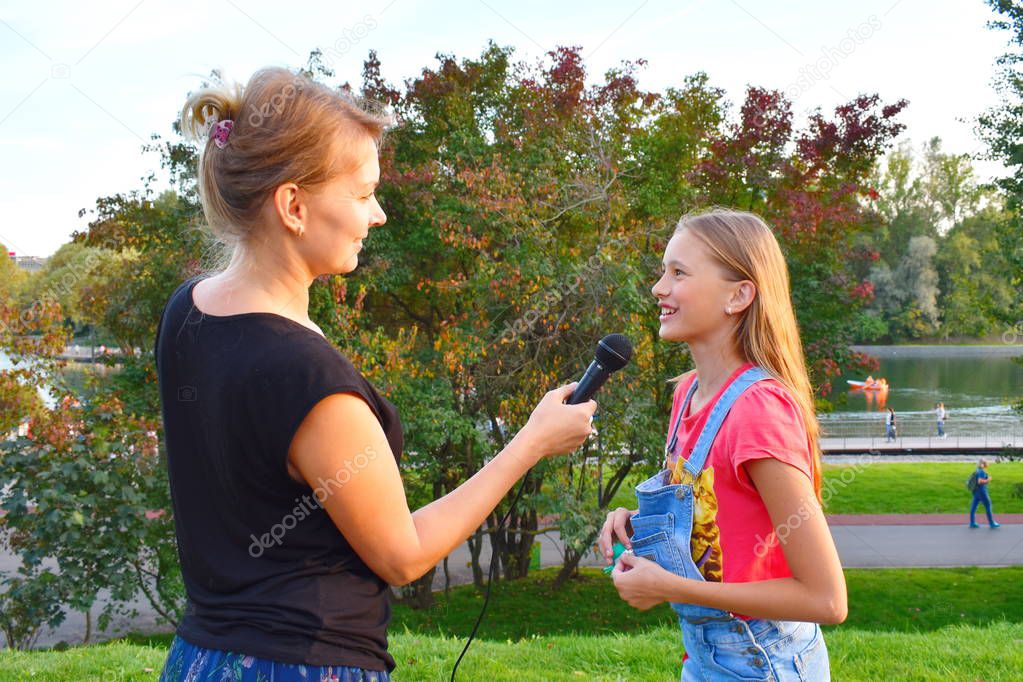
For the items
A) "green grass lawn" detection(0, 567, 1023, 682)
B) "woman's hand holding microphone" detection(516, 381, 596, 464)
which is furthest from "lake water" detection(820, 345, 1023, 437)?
"woman's hand holding microphone" detection(516, 381, 596, 464)

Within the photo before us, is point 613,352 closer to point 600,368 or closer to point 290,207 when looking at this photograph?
point 600,368

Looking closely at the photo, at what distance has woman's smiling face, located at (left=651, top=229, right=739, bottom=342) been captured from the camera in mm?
2340

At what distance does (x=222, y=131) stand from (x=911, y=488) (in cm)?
2044

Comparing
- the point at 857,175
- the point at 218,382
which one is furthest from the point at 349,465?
the point at 857,175

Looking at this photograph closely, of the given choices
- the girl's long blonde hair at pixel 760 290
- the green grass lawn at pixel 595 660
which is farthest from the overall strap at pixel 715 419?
the green grass lawn at pixel 595 660

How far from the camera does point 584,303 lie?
9133 mm

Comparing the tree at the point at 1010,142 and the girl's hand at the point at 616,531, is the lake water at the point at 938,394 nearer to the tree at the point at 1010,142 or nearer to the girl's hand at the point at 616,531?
the tree at the point at 1010,142

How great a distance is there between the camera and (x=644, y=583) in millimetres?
2074

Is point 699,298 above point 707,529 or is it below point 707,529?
above

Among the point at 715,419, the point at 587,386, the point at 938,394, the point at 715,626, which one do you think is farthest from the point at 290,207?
the point at 938,394

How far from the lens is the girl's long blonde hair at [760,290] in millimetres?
2277

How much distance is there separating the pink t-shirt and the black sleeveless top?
0.86m

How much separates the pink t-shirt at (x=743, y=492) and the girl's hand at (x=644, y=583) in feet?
0.45

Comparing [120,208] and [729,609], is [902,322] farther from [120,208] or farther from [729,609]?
[729,609]
